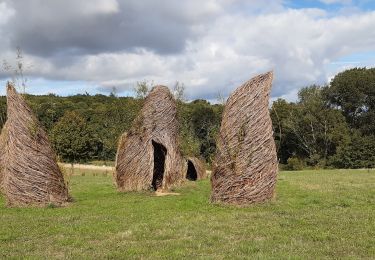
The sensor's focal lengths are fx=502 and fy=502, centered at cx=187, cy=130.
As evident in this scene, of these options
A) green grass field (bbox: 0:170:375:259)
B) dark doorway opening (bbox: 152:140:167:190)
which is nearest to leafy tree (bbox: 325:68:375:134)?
dark doorway opening (bbox: 152:140:167:190)

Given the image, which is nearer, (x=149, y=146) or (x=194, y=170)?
(x=149, y=146)

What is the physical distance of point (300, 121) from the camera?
202ft

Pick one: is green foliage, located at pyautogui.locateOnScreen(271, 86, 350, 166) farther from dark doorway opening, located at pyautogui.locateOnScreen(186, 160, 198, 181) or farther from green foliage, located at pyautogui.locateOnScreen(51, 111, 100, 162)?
dark doorway opening, located at pyautogui.locateOnScreen(186, 160, 198, 181)

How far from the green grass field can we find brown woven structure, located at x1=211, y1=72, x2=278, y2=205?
0.52 metres

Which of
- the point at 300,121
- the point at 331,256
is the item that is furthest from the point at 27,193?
the point at 300,121

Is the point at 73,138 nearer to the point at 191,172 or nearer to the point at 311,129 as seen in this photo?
the point at 191,172

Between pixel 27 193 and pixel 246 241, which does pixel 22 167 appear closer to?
pixel 27 193

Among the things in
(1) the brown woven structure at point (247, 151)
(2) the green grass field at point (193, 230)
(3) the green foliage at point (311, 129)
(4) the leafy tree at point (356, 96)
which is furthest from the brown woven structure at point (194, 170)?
(4) the leafy tree at point (356, 96)

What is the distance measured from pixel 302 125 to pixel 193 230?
5410 cm

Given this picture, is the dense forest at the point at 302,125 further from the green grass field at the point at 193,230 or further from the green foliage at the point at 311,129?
the green grass field at the point at 193,230

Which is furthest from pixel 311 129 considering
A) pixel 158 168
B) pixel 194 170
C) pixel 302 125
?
pixel 158 168

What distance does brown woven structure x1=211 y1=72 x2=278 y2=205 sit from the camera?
13.1 meters

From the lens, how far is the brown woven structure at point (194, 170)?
2742 centimetres

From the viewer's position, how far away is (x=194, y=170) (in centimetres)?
2767
